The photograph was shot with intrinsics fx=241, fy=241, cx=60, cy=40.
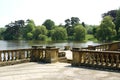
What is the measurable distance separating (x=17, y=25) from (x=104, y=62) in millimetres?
142587

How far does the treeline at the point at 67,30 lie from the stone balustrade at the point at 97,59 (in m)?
70.2

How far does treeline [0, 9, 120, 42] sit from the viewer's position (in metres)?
84.1

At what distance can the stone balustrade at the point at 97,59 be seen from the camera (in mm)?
12844

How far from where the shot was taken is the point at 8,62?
14.7m

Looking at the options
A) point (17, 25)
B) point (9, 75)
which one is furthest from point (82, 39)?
point (9, 75)

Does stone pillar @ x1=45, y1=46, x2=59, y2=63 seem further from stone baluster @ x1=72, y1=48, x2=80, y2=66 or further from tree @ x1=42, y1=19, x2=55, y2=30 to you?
tree @ x1=42, y1=19, x2=55, y2=30

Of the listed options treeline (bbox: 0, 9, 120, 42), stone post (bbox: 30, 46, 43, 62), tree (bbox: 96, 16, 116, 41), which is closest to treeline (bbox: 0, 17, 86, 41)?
treeline (bbox: 0, 9, 120, 42)

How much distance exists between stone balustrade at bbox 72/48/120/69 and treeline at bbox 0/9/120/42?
230 ft

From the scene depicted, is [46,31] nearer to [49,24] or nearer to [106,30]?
[49,24]

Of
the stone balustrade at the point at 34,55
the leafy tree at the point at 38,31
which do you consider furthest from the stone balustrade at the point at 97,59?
the leafy tree at the point at 38,31

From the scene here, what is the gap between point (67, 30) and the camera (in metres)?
140

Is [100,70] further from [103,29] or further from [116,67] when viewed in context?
[103,29]

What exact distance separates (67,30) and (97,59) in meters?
127

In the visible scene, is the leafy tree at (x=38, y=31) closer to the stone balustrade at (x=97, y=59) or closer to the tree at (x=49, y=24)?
the tree at (x=49, y=24)
